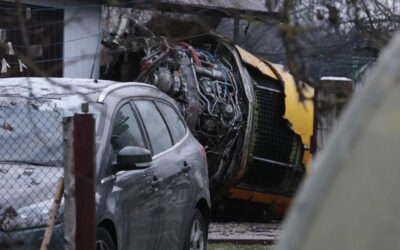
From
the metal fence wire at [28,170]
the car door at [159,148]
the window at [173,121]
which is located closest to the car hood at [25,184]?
the metal fence wire at [28,170]

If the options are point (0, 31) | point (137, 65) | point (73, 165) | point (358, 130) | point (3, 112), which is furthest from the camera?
point (137, 65)

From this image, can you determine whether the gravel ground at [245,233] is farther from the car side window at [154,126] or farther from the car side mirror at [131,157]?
the car side mirror at [131,157]

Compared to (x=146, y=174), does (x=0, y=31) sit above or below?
above

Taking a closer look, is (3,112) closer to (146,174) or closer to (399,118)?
(146,174)

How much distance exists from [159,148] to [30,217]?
6.44 feet

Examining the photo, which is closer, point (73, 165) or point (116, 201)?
point (73, 165)

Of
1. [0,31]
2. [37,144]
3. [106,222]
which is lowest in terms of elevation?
[106,222]

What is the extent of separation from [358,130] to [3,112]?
527 cm

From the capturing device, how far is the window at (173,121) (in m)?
8.36

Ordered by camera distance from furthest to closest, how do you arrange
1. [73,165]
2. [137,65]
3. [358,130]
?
[137,65] < [73,165] < [358,130]

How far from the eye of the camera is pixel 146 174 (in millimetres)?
7227

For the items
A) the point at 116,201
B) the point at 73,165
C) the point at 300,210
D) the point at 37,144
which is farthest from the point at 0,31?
the point at 300,210

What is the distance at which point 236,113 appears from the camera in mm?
12711

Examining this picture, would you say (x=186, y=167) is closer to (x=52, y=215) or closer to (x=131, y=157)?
(x=131, y=157)
